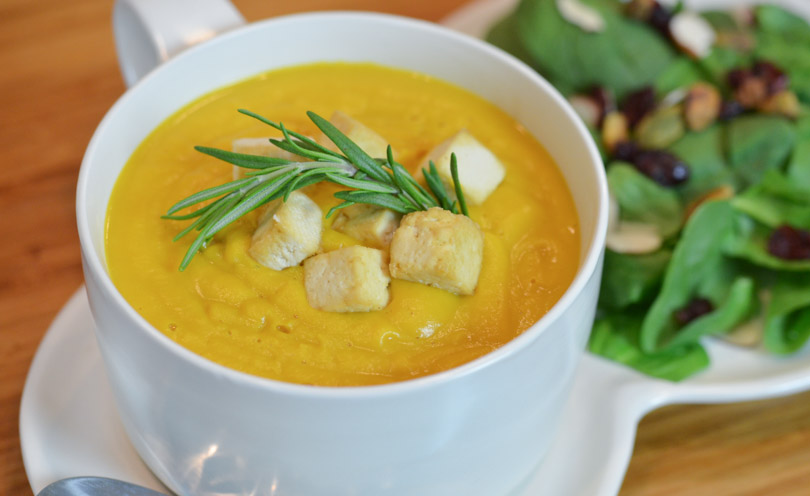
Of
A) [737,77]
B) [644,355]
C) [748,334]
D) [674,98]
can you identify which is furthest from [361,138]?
[737,77]

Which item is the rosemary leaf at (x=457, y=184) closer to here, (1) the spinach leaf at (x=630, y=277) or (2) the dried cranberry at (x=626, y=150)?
(1) the spinach leaf at (x=630, y=277)

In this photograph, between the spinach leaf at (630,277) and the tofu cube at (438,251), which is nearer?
the tofu cube at (438,251)

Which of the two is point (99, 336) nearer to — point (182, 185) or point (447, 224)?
point (182, 185)

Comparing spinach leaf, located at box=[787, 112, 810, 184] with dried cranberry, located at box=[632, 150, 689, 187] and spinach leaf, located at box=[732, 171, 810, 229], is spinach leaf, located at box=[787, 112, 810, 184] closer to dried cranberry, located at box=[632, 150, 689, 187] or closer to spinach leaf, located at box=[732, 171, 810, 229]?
spinach leaf, located at box=[732, 171, 810, 229]

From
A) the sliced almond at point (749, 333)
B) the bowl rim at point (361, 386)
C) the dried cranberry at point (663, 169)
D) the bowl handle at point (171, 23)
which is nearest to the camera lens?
the bowl rim at point (361, 386)

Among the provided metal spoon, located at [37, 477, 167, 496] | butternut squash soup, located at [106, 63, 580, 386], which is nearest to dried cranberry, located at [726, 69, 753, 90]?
butternut squash soup, located at [106, 63, 580, 386]

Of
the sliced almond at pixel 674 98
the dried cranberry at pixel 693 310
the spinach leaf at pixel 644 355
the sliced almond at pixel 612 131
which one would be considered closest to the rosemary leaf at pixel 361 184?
the spinach leaf at pixel 644 355
